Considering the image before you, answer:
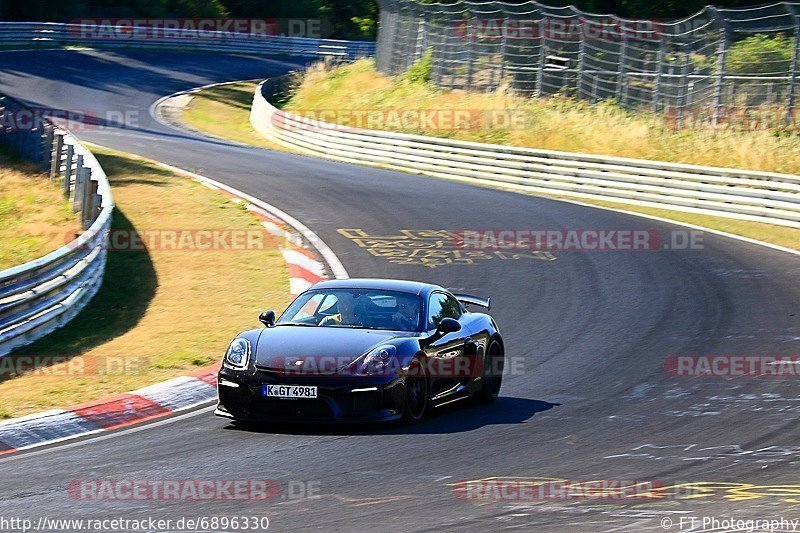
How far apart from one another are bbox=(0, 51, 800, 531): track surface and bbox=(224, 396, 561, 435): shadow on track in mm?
35

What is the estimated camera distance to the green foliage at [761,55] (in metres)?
26.7

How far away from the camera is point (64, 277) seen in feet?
48.2

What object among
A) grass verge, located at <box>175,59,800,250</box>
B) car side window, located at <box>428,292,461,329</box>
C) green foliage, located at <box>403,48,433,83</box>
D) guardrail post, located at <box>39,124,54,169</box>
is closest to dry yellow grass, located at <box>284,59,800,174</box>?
grass verge, located at <box>175,59,800,250</box>

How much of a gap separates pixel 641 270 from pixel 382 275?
12.4 feet

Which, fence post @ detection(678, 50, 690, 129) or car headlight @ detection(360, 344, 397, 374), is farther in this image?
fence post @ detection(678, 50, 690, 129)

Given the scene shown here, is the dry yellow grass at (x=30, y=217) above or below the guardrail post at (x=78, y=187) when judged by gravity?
below

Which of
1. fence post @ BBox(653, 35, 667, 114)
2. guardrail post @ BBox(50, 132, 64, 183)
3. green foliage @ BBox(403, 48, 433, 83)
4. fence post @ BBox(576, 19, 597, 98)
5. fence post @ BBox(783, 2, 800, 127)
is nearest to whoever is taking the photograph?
guardrail post @ BBox(50, 132, 64, 183)

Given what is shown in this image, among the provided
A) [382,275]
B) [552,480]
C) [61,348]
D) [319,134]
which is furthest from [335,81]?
[552,480]

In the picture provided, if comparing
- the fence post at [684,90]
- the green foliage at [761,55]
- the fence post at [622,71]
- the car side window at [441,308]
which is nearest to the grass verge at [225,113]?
the fence post at [622,71]

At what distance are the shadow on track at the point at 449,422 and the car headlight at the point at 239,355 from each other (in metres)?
0.49

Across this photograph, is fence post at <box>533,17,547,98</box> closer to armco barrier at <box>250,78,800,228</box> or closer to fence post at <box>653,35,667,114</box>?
fence post at <box>653,35,667,114</box>

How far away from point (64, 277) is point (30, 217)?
672cm

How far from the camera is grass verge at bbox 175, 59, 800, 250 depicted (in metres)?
25.4

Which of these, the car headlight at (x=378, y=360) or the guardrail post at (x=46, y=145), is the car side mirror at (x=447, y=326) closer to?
the car headlight at (x=378, y=360)
